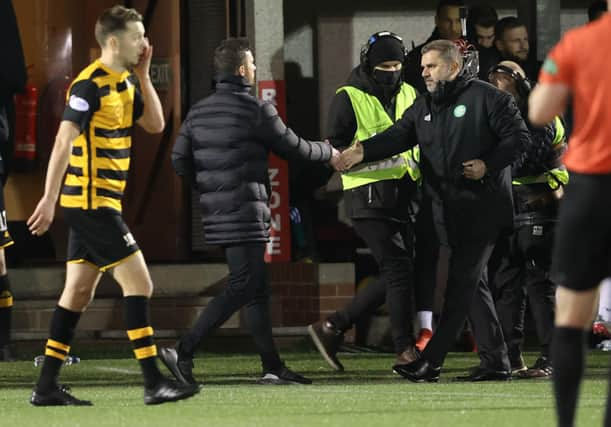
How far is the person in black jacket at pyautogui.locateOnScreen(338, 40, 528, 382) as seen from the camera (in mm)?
10461

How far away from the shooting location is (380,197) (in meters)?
11.2

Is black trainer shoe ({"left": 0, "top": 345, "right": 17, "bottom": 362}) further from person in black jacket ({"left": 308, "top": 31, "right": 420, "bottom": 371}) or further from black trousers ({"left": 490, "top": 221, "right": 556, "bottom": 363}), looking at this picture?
black trousers ({"left": 490, "top": 221, "right": 556, "bottom": 363})

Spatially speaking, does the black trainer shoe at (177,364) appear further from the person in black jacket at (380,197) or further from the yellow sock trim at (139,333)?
A: the person in black jacket at (380,197)

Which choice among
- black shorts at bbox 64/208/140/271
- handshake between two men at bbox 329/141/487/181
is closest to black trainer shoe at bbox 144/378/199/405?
black shorts at bbox 64/208/140/271

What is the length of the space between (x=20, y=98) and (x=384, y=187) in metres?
4.26

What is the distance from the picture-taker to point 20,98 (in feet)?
47.3

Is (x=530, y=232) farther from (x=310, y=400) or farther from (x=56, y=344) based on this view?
(x=56, y=344)

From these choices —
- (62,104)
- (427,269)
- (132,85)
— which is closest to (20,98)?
(62,104)

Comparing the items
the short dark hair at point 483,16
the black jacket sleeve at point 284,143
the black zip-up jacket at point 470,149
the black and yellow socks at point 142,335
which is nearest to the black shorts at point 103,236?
the black and yellow socks at point 142,335

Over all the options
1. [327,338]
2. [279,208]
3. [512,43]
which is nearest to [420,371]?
[327,338]

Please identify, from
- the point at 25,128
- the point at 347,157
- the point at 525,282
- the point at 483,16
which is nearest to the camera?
the point at 347,157

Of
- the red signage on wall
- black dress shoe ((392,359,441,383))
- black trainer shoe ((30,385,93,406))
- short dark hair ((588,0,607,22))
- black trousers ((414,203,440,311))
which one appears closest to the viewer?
black trainer shoe ((30,385,93,406))

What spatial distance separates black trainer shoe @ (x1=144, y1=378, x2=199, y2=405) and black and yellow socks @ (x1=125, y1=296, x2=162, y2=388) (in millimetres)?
32

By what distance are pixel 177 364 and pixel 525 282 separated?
8.35 feet
